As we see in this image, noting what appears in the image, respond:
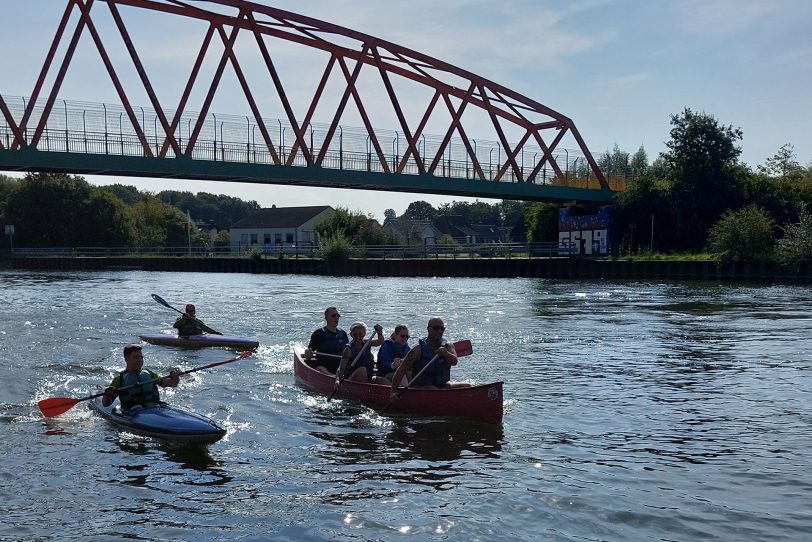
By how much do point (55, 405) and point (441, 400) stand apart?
249 inches

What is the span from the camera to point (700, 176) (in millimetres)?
57781

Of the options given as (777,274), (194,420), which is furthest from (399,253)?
(194,420)

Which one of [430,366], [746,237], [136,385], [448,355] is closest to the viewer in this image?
[136,385]

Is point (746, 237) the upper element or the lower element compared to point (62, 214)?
lower

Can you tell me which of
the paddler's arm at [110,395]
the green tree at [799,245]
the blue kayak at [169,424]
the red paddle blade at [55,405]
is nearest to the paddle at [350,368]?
the blue kayak at [169,424]

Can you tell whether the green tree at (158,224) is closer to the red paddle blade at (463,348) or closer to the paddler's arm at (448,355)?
the red paddle blade at (463,348)

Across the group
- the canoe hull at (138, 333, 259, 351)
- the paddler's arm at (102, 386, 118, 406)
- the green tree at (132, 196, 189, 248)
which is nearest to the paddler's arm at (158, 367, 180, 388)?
the paddler's arm at (102, 386, 118, 406)

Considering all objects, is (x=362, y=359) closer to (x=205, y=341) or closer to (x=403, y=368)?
(x=403, y=368)

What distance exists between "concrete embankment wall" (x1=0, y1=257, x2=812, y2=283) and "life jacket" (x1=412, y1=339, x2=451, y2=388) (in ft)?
123

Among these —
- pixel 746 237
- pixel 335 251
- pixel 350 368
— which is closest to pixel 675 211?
pixel 746 237

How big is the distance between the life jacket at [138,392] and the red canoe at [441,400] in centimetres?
341

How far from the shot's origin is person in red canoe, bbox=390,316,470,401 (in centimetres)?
1335

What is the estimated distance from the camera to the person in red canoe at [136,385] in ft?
42.3

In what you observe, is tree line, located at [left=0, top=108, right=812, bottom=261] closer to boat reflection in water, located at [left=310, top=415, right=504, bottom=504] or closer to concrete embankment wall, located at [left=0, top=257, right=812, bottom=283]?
concrete embankment wall, located at [left=0, top=257, right=812, bottom=283]
